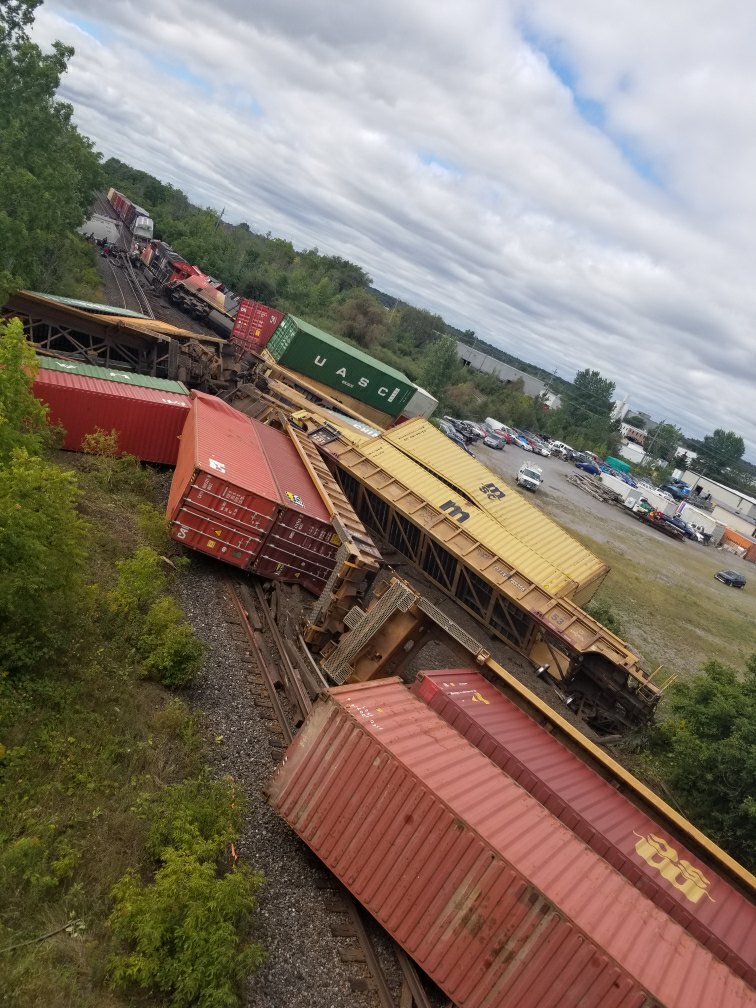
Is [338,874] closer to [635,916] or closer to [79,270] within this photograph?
[635,916]

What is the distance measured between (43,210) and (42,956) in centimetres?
2193

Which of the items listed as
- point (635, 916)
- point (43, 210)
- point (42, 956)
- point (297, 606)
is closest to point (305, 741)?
point (42, 956)

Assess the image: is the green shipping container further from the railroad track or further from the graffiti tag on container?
the graffiti tag on container

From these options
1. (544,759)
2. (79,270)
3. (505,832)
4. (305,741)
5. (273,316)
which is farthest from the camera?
(79,270)

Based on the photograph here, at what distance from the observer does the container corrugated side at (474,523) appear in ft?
57.3

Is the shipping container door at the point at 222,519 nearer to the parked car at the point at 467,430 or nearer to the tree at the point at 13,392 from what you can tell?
the tree at the point at 13,392

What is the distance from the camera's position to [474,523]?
61.8 feet

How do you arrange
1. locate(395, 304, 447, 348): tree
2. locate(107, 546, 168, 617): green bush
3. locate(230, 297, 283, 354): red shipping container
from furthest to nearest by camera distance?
Result: 1. locate(395, 304, 447, 348): tree
2. locate(230, 297, 283, 354): red shipping container
3. locate(107, 546, 168, 617): green bush

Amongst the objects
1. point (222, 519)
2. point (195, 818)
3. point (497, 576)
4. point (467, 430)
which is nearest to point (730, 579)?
point (467, 430)

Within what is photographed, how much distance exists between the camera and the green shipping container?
2972 cm

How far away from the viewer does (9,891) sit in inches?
263

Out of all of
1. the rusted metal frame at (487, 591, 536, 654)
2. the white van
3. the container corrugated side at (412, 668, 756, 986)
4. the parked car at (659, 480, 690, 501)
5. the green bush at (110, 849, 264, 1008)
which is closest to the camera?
the green bush at (110, 849, 264, 1008)

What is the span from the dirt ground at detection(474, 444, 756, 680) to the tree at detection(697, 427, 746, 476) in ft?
184

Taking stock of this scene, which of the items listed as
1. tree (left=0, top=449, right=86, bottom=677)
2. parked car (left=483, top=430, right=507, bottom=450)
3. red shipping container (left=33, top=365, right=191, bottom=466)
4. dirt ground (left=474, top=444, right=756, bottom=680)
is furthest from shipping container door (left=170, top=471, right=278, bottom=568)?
parked car (left=483, top=430, right=507, bottom=450)
